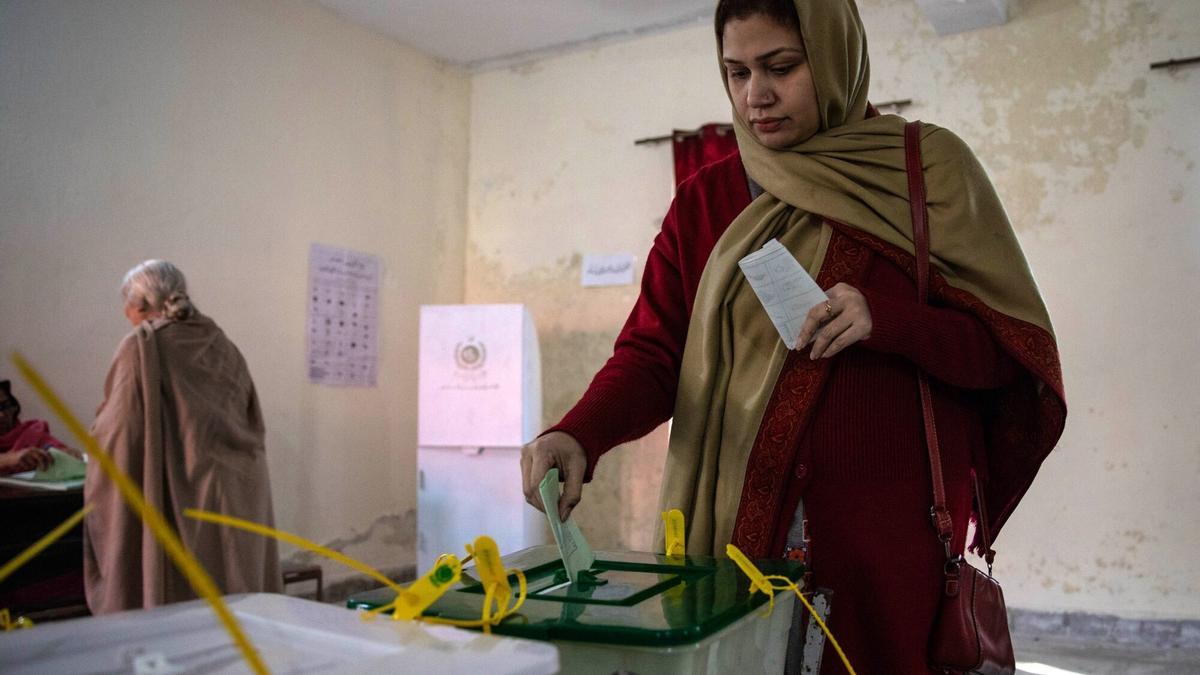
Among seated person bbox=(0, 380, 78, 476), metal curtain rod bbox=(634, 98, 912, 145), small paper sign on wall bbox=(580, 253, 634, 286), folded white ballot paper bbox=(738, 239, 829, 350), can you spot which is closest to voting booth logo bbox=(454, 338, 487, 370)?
small paper sign on wall bbox=(580, 253, 634, 286)

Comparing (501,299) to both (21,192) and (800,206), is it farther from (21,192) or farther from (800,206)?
(800,206)

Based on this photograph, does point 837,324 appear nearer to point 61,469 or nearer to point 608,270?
point 61,469

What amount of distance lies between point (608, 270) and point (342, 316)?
125 cm

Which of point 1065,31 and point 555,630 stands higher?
point 1065,31

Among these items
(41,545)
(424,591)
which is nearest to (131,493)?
(41,545)

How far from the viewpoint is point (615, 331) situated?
179 inches

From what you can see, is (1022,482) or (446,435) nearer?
(1022,482)

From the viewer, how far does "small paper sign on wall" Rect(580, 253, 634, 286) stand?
4.52 metres

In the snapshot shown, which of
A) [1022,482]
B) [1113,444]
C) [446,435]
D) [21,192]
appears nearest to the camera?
[1022,482]

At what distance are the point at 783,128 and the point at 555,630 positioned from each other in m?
0.74

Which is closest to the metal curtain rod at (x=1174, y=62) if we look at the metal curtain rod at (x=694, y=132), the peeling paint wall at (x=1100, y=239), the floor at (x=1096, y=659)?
the peeling paint wall at (x=1100, y=239)

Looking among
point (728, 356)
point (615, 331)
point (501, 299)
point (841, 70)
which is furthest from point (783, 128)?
point (501, 299)

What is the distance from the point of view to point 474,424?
4.01 meters

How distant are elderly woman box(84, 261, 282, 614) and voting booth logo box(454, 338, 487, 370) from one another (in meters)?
0.97
